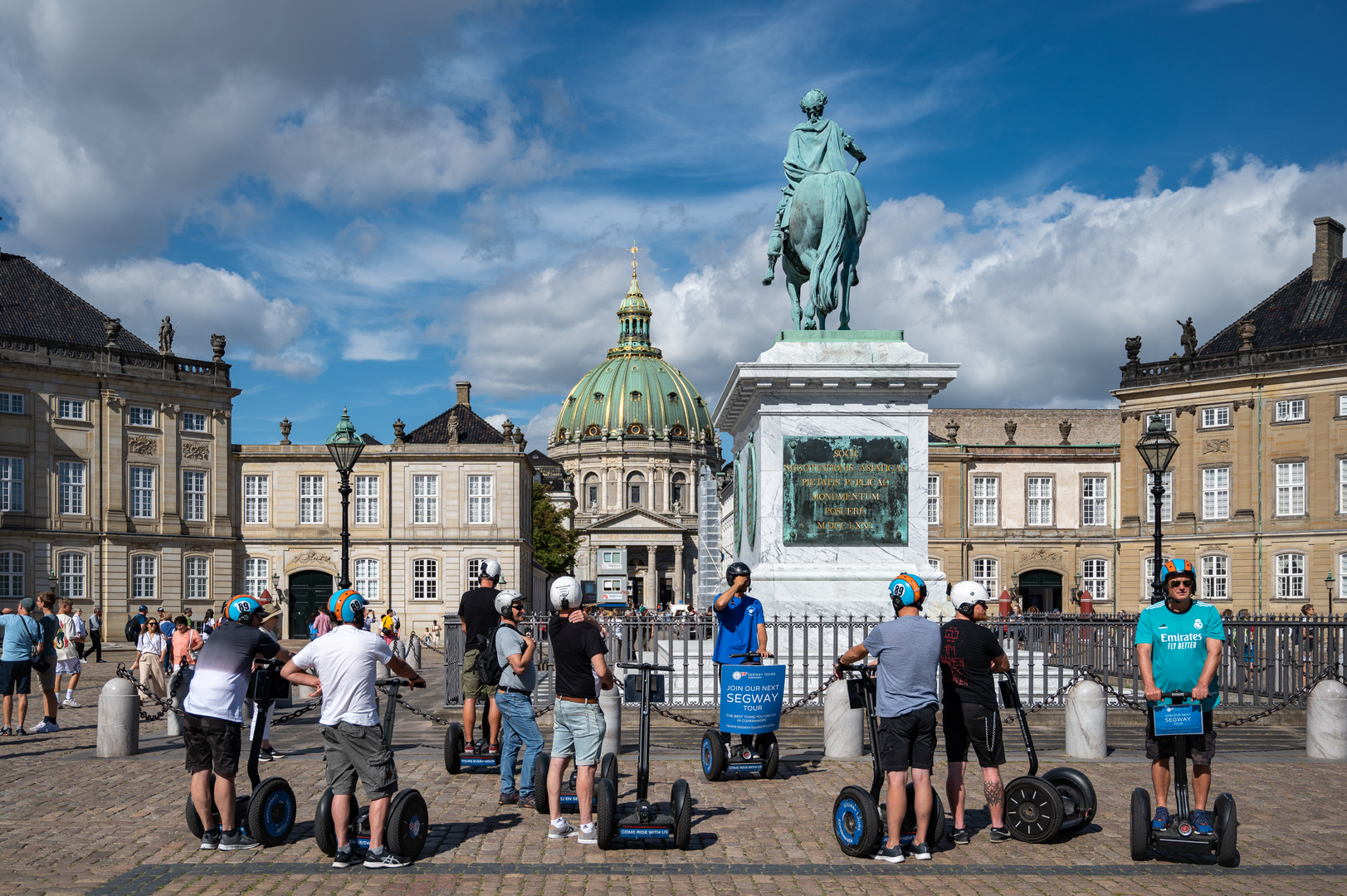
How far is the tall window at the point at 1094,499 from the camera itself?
221 ft

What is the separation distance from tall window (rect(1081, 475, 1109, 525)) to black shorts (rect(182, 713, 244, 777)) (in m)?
63.9

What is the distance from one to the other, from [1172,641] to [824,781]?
427 centimetres

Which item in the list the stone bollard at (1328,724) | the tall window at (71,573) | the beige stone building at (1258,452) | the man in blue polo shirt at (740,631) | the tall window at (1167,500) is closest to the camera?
the man in blue polo shirt at (740,631)

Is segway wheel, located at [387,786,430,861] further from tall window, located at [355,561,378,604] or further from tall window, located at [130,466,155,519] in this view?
tall window, located at [355,561,378,604]

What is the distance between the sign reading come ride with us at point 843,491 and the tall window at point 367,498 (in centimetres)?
5035

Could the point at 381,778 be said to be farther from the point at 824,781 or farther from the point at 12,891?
the point at 824,781

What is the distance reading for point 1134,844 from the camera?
852 centimetres

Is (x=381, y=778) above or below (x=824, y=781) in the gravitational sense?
above

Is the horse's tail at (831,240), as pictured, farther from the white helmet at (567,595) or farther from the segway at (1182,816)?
the segway at (1182,816)

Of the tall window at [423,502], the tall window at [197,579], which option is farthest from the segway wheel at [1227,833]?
the tall window at [423,502]

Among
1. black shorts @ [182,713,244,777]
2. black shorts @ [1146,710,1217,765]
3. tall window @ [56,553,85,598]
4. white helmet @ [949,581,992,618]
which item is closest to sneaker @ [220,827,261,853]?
black shorts @ [182,713,244,777]

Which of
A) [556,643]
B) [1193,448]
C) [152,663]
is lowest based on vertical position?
[152,663]

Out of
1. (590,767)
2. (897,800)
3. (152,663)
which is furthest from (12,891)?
(152,663)

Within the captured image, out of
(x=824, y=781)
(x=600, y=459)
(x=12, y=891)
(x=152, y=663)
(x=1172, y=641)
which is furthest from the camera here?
(x=600, y=459)
